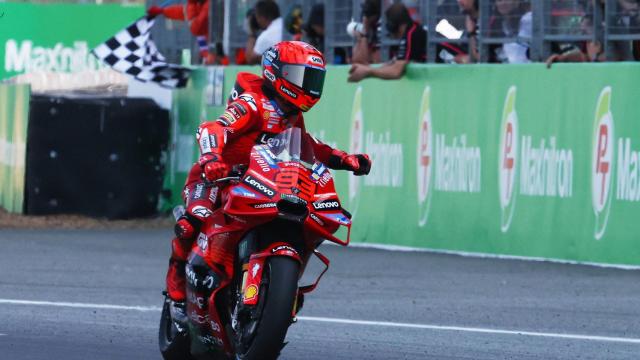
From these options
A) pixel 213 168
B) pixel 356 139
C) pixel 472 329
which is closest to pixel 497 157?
pixel 356 139

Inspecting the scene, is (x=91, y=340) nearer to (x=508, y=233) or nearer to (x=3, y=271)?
(x=3, y=271)

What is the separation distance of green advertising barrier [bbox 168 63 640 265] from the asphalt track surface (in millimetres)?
317

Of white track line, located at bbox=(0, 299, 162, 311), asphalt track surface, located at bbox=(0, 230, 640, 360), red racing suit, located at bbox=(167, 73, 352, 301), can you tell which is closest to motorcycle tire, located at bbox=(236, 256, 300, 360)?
red racing suit, located at bbox=(167, 73, 352, 301)

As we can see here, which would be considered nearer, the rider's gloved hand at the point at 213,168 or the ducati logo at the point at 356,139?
the rider's gloved hand at the point at 213,168

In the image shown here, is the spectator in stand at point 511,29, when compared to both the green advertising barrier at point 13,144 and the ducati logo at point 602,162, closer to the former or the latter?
the ducati logo at point 602,162

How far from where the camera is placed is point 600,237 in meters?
13.1

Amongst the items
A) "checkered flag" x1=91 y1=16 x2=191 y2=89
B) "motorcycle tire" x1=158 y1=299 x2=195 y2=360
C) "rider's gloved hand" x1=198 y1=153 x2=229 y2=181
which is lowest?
"motorcycle tire" x1=158 y1=299 x2=195 y2=360

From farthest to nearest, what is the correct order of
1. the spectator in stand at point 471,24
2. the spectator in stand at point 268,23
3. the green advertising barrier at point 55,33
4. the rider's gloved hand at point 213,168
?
1. the green advertising barrier at point 55,33
2. the spectator in stand at point 268,23
3. the spectator in stand at point 471,24
4. the rider's gloved hand at point 213,168

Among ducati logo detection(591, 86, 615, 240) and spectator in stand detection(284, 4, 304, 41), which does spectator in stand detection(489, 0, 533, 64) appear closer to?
ducati logo detection(591, 86, 615, 240)

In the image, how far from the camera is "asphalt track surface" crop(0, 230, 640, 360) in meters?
8.61

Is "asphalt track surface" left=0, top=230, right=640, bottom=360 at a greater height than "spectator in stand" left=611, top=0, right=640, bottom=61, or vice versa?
"spectator in stand" left=611, top=0, right=640, bottom=61

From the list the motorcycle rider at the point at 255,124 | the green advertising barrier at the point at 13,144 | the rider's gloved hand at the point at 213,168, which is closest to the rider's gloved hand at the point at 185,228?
the motorcycle rider at the point at 255,124

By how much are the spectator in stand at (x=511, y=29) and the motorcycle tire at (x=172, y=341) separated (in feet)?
23.4

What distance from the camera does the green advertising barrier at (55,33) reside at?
87.6ft
